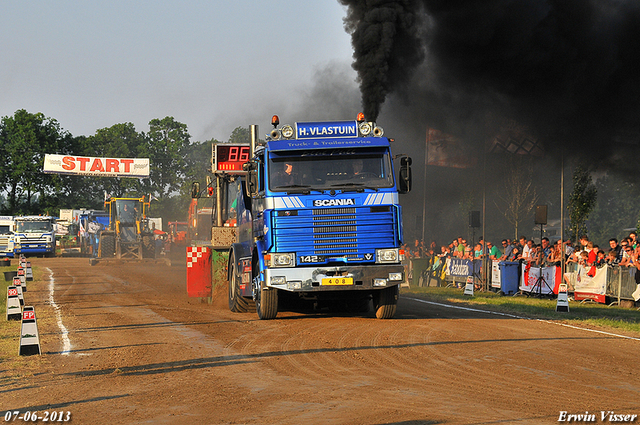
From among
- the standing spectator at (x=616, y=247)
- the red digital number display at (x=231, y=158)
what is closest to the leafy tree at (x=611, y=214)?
→ the standing spectator at (x=616, y=247)

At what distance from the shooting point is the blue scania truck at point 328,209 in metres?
12.3

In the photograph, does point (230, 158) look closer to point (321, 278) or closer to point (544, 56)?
point (321, 278)

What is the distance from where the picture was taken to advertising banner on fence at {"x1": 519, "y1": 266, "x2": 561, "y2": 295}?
19.6 m

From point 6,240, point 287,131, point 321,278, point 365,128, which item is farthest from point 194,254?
point 6,240

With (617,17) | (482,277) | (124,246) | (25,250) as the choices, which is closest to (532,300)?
(482,277)

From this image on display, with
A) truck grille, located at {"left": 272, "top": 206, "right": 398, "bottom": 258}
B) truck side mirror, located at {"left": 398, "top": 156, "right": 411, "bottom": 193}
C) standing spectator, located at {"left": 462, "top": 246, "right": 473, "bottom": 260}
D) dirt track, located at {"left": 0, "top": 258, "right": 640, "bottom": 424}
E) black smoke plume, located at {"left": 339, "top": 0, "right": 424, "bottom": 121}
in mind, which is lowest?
dirt track, located at {"left": 0, "top": 258, "right": 640, "bottom": 424}

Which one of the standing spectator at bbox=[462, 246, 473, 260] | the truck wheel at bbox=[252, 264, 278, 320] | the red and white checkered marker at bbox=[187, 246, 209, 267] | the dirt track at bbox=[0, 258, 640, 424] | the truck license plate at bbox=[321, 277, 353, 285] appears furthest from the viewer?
the standing spectator at bbox=[462, 246, 473, 260]

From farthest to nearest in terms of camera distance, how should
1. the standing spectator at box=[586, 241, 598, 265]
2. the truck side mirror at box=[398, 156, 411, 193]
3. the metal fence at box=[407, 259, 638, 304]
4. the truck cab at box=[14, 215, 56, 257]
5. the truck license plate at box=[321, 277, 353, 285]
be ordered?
the truck cab at box=[14, 215, 56, 257]
the standing spectator at box=[586, 241, 598, 265]
the metal fence at box=[407, 259, 638, 304]
the truck side mirror at box=[398, 156, 411, 193]
the truck license plate at box=[321, 277, 353, 285]

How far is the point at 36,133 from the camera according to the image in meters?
75.9

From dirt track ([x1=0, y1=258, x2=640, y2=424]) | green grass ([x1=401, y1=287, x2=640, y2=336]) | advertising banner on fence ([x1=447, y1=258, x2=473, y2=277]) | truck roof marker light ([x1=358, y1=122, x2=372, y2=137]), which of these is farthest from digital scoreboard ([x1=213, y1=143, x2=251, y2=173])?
advertising banner on fence ([x1=447, y1=258, x2=473, y2=277])

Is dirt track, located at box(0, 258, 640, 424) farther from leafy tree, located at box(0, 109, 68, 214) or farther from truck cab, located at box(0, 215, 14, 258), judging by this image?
leafy tree, located at box(0, 109, 68, 214)

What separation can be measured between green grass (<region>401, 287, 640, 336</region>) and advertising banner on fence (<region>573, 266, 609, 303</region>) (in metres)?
0.29

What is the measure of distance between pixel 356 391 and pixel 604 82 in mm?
→ 19864

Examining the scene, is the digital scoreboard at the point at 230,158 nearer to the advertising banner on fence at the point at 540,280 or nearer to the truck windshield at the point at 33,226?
the advertising banner on fence at the point at 540,280
